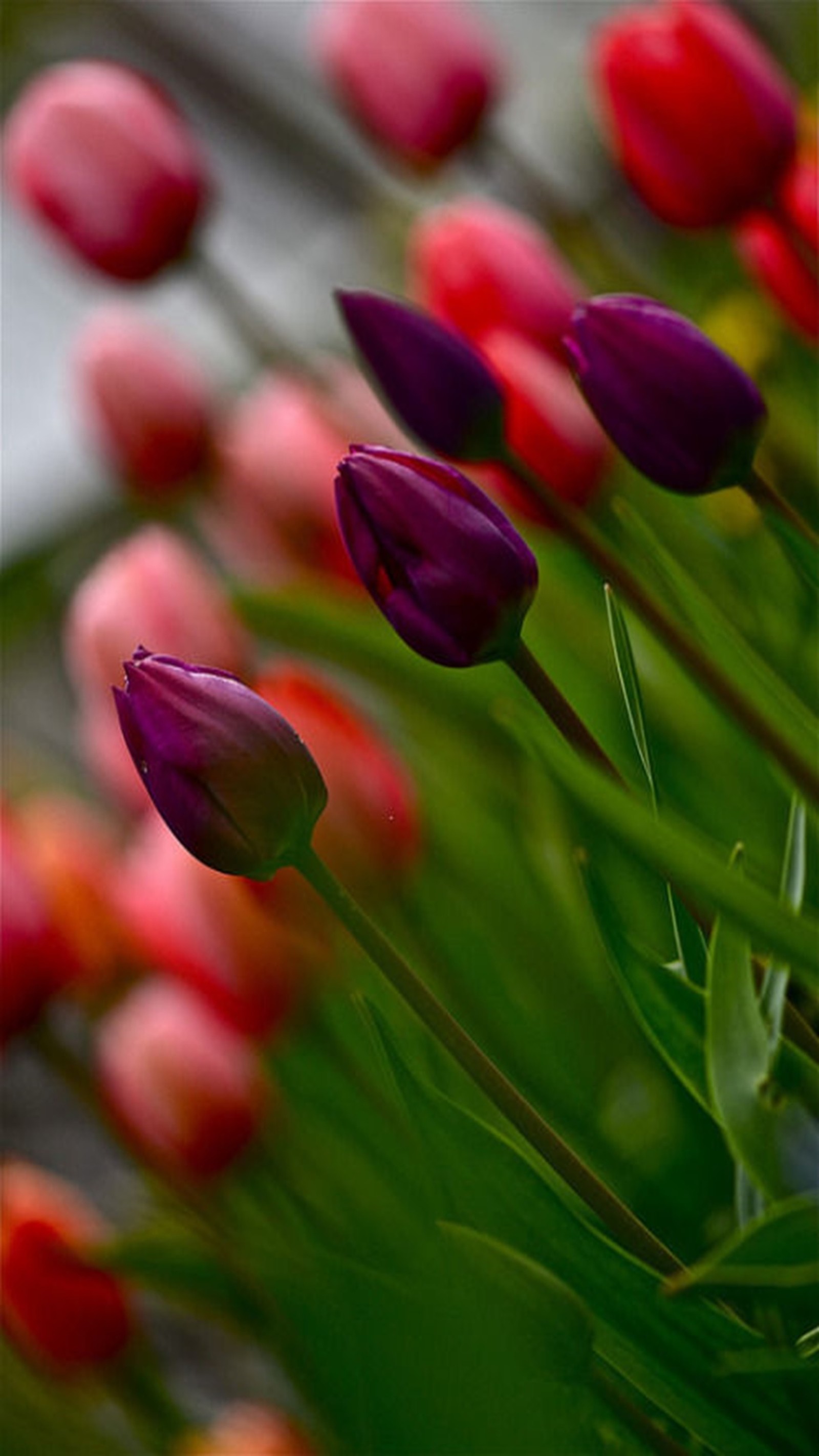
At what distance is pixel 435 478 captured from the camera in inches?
8.8

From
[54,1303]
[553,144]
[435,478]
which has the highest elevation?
[435,478]

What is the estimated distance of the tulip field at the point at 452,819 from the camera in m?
0.22

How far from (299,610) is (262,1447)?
162mm

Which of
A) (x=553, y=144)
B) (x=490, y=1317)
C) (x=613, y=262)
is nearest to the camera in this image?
(x=490, y=1317)

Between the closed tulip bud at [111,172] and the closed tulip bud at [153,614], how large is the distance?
0.07m

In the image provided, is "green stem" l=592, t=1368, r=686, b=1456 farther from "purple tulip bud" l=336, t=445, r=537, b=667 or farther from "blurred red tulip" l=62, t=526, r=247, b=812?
"blurred red tulip" l=62, t=526, r=247, b=812

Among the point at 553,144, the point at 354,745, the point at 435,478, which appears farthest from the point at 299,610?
the point at 553,144

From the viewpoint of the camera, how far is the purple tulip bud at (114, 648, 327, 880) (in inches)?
8.5

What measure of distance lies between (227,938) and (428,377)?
0.16 m

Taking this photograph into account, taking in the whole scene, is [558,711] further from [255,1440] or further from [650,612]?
[255,1440]

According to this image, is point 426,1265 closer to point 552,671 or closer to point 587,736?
point 587,736

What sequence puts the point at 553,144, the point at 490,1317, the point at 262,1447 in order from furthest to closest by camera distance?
1. the point at 553,144
2. the point at 262,1447
3. the point at 490,1317

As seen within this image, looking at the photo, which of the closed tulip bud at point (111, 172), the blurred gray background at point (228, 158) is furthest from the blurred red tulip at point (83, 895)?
the blurred gray background at point (228, 158)

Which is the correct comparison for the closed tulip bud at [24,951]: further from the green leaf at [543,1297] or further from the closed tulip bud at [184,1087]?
the green leaf at [543,1297]
